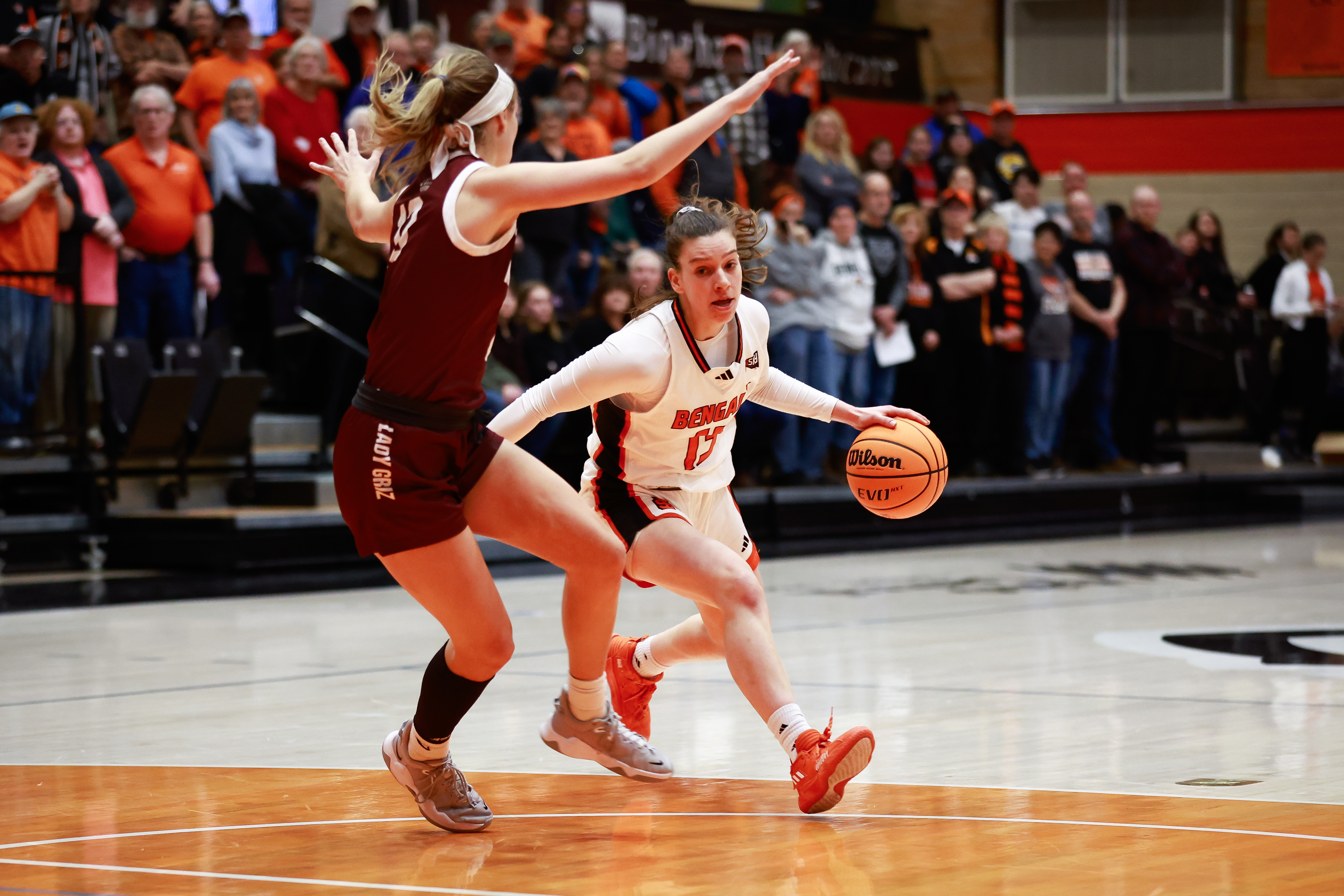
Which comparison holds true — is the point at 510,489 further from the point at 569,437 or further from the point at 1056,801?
the point at 569,437

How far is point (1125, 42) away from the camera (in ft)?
72.6

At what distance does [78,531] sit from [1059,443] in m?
7.73

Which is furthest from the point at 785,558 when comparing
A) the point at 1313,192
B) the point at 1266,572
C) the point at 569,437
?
the point at 1313,192

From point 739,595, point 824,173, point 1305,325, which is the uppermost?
point 824,173

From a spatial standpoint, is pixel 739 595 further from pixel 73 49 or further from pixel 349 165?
pixel 73 49

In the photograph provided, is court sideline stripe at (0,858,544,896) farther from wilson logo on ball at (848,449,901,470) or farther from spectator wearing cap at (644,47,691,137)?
spectator wearing cap at (644,47,691,137)

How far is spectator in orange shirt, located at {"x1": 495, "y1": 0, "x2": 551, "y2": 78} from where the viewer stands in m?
12.7

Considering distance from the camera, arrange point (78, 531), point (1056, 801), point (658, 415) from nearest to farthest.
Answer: point (1056, 801)
point (658, 415)
point (78, 531)

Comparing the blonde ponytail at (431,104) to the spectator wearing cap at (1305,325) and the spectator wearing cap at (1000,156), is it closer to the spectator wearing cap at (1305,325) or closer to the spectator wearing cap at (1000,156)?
the spectator wearing cap at (1000,156)

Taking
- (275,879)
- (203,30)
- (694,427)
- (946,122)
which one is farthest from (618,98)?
(275,879)

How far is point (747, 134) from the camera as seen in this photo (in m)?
13.4

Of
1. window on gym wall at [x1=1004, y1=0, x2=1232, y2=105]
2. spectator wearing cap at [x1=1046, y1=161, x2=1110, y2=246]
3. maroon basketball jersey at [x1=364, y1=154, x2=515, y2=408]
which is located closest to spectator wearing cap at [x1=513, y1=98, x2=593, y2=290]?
spectator wearing cap at [x1=1046, y1=161, x2=1110, y2=246]

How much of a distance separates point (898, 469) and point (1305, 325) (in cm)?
1315

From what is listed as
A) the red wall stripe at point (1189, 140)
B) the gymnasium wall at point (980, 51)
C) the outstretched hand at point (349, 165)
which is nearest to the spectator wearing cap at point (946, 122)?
the red wall stripe at point (1189, 140)
